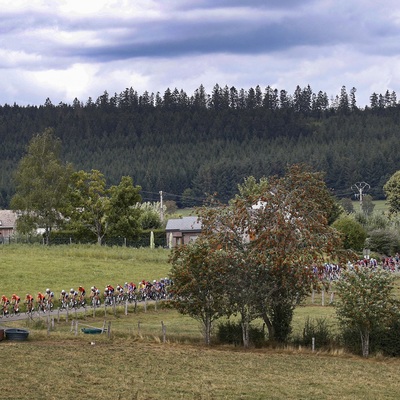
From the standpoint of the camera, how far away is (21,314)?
5981cm

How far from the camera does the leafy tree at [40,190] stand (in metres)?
109

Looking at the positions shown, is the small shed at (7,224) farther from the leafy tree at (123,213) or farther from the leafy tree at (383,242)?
the leafy tree at (383,242)

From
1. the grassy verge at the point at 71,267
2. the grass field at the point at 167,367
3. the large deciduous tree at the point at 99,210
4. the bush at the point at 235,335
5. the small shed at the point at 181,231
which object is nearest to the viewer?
the grass field at the point at 167,367

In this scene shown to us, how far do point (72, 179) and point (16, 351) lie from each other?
70.3 m

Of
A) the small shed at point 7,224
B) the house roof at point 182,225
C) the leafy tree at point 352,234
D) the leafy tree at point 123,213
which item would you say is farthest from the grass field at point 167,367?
the small shed at point 7,224

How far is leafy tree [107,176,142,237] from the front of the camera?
111 m

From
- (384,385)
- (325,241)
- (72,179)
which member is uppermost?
(72,179)

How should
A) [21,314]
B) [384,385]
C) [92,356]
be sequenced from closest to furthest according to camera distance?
[384,385] < [92,356] < [21,314]

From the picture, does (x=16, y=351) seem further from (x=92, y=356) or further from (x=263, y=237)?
(x=263, y=237)

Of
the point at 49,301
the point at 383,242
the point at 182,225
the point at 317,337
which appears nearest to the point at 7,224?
the point at 182,225

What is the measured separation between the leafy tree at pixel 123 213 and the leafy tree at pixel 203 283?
61.3 m

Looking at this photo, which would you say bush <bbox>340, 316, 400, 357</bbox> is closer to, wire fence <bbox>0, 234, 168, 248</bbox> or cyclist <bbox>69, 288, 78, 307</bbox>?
cyclist <bbox>69, 288, 78, 307</bbox>

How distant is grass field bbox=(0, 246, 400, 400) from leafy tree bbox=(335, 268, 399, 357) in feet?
5.35

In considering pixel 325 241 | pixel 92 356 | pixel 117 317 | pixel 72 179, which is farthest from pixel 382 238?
pixel 92 356
